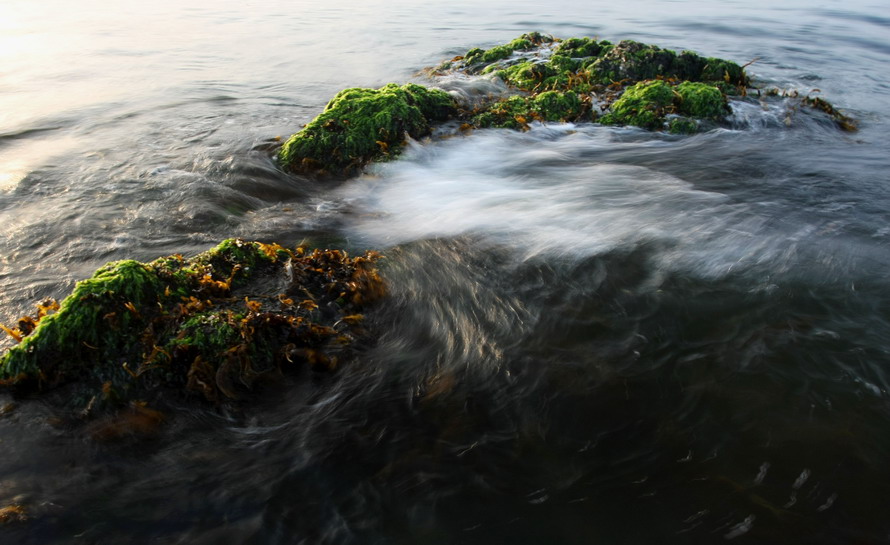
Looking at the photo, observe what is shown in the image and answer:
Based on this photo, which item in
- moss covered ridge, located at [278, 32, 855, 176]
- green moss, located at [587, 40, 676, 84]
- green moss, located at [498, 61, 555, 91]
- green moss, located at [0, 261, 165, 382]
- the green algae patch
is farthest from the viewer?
green moss, located at [498, 61, 555, 91]

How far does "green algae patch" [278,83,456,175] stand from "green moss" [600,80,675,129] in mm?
3015

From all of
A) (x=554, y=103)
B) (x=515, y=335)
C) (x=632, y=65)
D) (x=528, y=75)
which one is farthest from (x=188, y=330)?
(x=632, y=65)

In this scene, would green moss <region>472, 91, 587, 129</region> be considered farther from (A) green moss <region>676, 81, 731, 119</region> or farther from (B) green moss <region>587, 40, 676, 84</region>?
(A) green moss <region>676, 81, 731, 119</region>

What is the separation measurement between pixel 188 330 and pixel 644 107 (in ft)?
23.9

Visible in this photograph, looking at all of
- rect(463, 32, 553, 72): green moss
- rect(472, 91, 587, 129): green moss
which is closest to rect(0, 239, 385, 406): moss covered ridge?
rect(472, 91, 587, 129): green moss

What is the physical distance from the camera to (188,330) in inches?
129

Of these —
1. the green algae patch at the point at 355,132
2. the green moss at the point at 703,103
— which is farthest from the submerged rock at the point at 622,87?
the green algae patch at the point at 355,132

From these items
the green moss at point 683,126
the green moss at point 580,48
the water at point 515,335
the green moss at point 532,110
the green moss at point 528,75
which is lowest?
the water at point 515,335

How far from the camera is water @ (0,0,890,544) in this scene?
8.40ft

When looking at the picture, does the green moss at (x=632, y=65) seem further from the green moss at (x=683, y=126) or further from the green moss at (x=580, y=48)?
the green moss at (x=683, y=126)

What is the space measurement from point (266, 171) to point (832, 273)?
5.91 m

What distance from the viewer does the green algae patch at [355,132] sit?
6496 millimetres

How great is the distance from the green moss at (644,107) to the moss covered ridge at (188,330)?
5742 mm

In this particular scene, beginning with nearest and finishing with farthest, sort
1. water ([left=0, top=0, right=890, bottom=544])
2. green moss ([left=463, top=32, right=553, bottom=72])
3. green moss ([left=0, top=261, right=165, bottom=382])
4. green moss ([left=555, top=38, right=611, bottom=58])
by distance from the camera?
water ([left=0, top=0, right=890, bottom=544]), green moss ([left=0, top=261, right=165, bottom=382]), green moss ([left=555, top=38, right=611, bottom=58]), green moss ([left=463, top=32, right=553, bottom=72])
